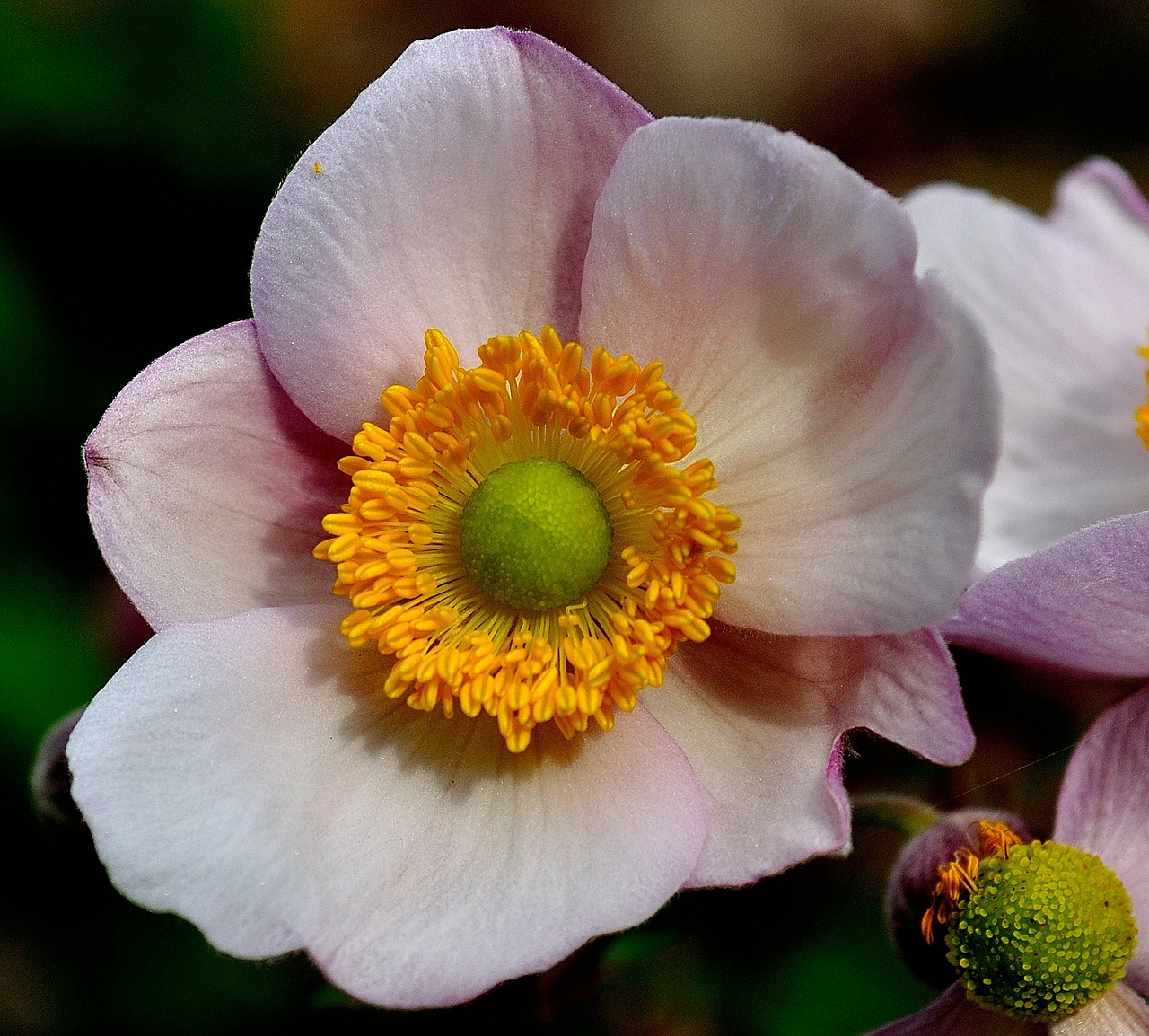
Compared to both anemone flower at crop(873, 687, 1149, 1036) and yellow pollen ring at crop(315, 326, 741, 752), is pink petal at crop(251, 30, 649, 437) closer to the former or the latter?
yellow pollen ring at crop(315, 326, 741, 752)

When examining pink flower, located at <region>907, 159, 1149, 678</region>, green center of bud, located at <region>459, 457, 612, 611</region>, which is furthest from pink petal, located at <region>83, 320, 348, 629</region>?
pink flower, located at <region>907, 159, 1149, 678</region>

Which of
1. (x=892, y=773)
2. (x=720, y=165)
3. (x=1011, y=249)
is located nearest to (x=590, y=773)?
(x=720, y=165)

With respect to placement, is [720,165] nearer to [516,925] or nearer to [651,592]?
[651,592]

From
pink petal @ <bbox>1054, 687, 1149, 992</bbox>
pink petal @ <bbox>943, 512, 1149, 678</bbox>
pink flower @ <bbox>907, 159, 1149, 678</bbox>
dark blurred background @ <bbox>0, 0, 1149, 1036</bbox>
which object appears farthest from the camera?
dark blurred background @ <bbox>0, 0, 1149, 1036</bbox>

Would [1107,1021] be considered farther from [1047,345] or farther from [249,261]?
[249,261]

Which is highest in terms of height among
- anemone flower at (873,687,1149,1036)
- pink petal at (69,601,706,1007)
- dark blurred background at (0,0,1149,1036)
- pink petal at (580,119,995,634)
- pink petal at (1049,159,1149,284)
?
pink petal at (580,119,995,634)

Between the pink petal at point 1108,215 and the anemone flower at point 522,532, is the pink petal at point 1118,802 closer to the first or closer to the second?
the anemone flower at point 522,532

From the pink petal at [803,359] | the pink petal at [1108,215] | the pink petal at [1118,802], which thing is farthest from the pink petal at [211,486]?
the pink petal at [1108,215]
